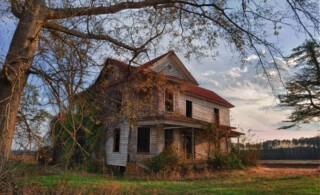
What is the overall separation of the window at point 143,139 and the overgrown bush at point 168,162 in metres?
2.46

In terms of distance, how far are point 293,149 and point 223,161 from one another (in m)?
23.2

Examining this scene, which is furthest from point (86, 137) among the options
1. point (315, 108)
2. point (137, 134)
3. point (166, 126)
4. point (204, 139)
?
point (315, 108)

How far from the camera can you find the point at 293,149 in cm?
3822

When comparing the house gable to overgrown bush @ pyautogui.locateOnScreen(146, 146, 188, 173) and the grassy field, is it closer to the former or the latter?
overgrown bush @ pyautogui.locateOnScreen(146, 146, 188, 173)

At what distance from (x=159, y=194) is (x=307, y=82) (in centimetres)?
1678

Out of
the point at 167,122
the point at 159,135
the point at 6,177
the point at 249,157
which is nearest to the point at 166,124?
the point at 159,135

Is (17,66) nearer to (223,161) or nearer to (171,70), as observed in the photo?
(223,161)

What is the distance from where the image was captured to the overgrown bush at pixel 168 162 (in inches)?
707

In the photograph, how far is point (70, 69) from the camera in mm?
6168

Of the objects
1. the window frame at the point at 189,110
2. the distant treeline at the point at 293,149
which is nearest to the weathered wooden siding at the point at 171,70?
the window frame at the point at 189,110

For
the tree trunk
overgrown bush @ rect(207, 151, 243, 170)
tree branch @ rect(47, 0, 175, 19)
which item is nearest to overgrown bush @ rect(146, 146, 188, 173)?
overgrown bush @ rect(207, 151, 243, 170)

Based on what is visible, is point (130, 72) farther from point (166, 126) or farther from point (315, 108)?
point (315, 108)

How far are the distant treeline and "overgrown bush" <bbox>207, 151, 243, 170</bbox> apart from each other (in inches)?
612

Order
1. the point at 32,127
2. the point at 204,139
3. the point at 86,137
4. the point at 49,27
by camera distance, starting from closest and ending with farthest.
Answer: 1. the point at 32,127
2. the point at 49,27
3. the point at 86,137
4. the point at 204,139
